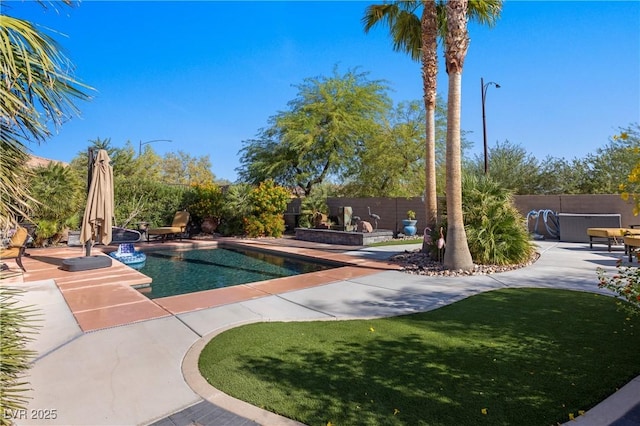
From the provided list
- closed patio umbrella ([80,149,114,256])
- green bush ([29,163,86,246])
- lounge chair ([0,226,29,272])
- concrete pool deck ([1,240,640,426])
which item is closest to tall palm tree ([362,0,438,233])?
concrete pool deck ([1,240,640,426])

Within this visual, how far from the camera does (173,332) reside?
413cm

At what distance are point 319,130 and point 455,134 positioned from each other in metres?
13.3

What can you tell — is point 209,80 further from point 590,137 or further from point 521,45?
point 590,137

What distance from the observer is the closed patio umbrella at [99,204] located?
7531 mm

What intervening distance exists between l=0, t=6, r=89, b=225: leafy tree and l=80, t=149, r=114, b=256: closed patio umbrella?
233 inches

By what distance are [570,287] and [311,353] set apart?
17.7ft

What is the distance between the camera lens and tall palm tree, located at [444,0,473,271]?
7.55 meters

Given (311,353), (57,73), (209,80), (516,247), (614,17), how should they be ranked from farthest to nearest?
(209,80)
(614,17)
(516,247)
(311,353)
(57,73)

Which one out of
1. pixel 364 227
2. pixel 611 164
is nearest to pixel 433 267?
pixel 364 227

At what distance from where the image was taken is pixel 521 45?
1154 centimetres

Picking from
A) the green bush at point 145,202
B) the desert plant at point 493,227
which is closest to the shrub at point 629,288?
the desert plant at point 493,227

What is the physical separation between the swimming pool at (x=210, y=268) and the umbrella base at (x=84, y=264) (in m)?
1.04

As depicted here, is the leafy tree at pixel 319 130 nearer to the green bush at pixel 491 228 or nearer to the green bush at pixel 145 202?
the green bush at pixel 145 202

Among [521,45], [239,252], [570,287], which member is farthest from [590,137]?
[239,252]
